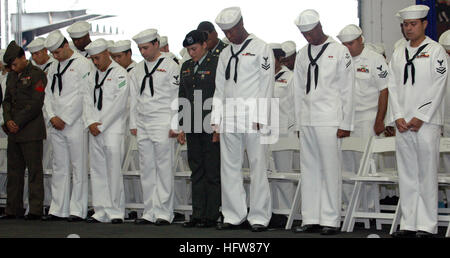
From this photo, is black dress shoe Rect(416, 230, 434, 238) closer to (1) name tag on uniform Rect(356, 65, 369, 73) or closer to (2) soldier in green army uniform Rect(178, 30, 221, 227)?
(2) soldier in green army uniform Rect(178, 30, 221, 227)

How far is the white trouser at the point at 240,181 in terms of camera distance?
7.20m

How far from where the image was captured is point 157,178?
8.11 meters

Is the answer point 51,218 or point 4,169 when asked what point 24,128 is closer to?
point 51,218

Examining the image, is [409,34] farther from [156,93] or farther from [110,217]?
[110,217]

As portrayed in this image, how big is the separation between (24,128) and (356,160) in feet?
11.9

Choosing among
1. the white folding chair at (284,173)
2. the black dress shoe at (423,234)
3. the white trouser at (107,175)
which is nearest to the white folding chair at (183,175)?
the white trouser at (107,175)

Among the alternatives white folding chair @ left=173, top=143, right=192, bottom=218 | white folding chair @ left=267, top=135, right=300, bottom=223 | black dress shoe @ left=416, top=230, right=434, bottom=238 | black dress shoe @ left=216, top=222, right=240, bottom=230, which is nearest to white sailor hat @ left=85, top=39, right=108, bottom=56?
white folding chair @ left=173, top=143, right=192, bottom=218

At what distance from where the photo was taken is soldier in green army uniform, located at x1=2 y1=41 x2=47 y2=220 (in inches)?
348

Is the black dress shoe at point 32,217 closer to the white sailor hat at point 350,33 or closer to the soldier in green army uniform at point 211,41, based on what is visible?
the soldier in green army uniform at point 211,41

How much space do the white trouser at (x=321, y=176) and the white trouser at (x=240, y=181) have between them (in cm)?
39

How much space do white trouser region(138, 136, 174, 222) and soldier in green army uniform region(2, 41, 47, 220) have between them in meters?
1.41

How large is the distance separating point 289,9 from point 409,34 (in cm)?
577
